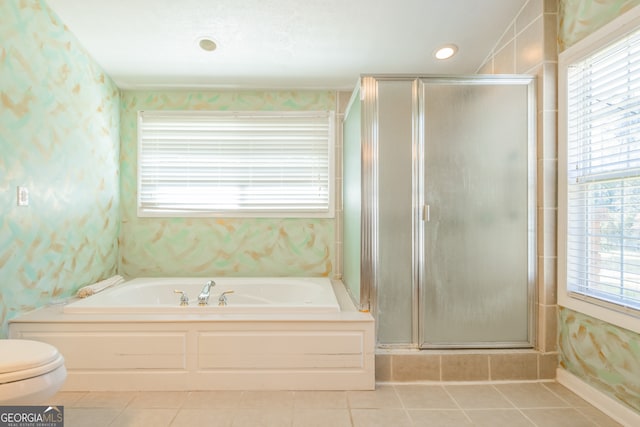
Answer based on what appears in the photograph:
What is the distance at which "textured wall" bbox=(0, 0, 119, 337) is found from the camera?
1.90 m

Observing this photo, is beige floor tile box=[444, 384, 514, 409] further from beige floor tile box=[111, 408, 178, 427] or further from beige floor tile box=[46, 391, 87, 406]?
beige floor tile box=[46, 391, 87, 406]

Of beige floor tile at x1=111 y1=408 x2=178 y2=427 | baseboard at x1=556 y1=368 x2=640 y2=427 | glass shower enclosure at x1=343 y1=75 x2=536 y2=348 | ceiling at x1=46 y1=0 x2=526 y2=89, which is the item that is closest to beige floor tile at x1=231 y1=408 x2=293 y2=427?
beige floor tile at x1=111 y1=408 x2=178 y2=427

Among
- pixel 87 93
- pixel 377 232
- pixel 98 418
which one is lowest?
pixel 98 418

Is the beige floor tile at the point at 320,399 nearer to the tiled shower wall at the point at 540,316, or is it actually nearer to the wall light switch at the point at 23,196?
the tiled shower wall at the point at 540,316

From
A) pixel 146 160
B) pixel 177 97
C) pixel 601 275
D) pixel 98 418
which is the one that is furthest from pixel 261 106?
pixel 601 275

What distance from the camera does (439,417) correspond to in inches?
69.0

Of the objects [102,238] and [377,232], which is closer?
[377,232]

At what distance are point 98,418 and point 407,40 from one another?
9.40 feet

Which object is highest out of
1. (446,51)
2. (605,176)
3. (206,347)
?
(446,51)

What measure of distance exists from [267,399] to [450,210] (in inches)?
59.1

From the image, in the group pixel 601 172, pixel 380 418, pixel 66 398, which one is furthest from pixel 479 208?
pixel 66 398

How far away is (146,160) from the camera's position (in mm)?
3020

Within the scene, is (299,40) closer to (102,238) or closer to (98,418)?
(102,238)

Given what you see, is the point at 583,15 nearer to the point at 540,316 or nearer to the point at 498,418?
the point at 540,316
